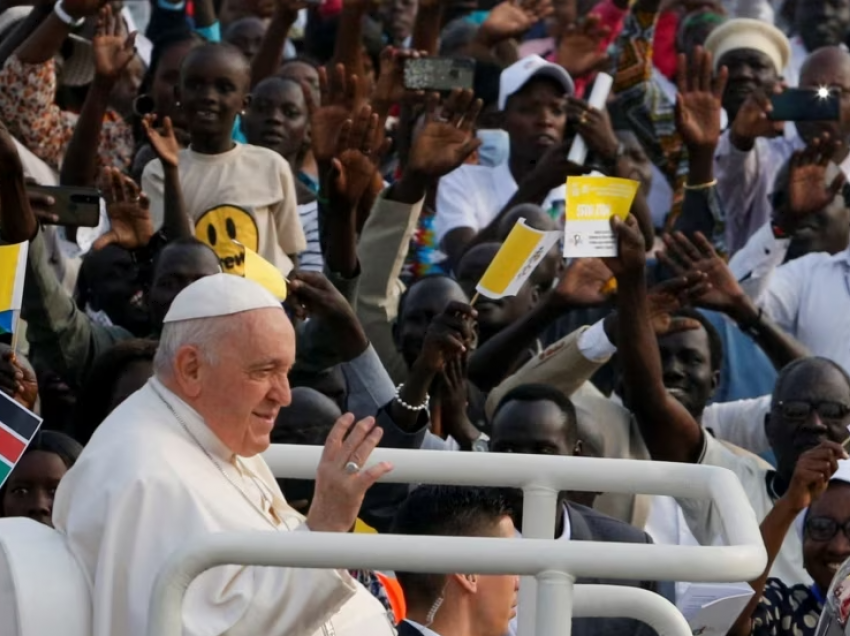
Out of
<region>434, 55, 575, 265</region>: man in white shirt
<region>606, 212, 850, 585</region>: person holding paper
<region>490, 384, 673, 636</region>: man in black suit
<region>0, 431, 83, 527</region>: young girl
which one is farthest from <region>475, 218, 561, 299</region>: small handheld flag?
<region>0, 431, 83, 527</region>: young girl

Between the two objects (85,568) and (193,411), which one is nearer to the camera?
(85,568)

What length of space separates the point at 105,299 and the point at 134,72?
7.78ft

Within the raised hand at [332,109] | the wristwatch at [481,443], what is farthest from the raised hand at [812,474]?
the raised hand at [332,109]

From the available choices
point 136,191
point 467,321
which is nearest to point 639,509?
point 467,321

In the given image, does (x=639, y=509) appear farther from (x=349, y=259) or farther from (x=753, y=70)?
(x=753, y=70)

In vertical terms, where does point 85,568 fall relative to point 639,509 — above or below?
above

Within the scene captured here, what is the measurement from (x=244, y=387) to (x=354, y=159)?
3423 mm

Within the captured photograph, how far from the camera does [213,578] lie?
393cm

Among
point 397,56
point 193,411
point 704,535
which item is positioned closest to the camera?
point 193,411

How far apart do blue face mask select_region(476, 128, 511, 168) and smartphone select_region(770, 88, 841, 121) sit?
58.1 inches

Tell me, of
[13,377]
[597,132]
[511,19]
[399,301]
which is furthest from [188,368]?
[511,19]

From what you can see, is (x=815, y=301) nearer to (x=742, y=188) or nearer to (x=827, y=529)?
(x=742, y=188)

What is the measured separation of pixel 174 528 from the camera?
4.07 metres

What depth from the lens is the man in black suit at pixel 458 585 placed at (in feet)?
16.0
